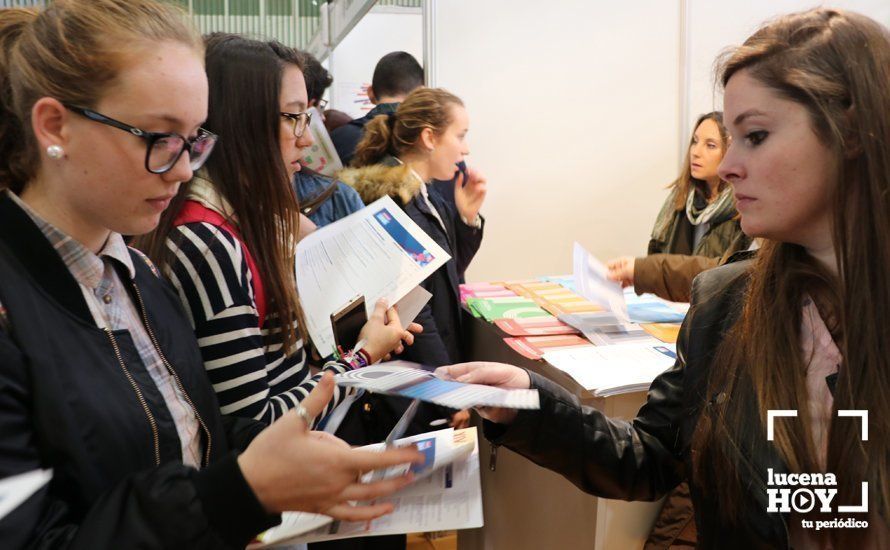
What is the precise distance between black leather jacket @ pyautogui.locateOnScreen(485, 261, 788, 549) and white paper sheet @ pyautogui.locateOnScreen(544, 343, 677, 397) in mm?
425

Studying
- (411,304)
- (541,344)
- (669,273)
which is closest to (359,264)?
(411,304)

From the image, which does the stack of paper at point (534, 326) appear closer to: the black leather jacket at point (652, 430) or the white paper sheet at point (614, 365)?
the white paper sheet at point (614, 365)

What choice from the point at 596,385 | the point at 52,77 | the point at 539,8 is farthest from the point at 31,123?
the point at 539,8

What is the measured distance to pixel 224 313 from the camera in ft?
3.89

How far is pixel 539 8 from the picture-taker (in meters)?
3.52

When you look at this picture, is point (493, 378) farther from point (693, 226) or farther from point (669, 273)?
point (693, 226)

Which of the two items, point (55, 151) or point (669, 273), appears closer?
point (55, 151)

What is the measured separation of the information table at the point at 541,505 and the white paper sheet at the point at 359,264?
474 millimetres

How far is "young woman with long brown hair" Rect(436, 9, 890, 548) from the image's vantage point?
0.96 m

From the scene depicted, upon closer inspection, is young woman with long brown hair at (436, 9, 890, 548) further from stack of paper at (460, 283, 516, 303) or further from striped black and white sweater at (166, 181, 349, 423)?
stack of paper at (460, 283, 516, 303)

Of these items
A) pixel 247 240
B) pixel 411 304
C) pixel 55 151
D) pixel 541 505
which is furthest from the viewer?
pixel 541 505

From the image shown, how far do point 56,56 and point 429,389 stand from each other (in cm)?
62

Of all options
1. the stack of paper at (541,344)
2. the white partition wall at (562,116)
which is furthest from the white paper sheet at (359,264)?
the white partition wall at (562,116)

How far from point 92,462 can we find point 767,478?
868mm
